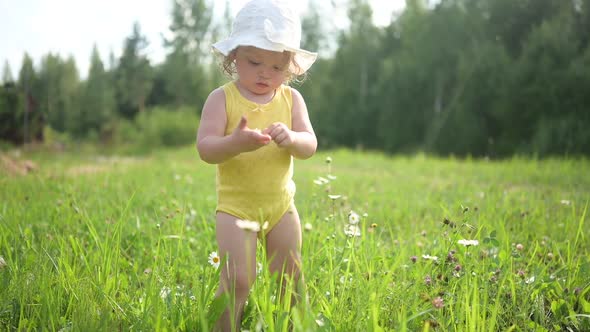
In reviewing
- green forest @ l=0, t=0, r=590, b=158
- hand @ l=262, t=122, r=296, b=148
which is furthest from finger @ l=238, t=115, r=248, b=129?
green forest @ l=0, t=0, r=590, b=158

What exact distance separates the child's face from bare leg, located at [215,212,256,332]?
568 millimetres

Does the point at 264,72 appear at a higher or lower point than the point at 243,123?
higher

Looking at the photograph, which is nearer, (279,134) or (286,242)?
(279,134)

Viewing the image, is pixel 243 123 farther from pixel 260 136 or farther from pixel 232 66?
pixel 232 66

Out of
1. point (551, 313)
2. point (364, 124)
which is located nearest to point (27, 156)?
point (551, 313)

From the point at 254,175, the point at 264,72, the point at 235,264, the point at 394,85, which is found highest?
the point at 394,85

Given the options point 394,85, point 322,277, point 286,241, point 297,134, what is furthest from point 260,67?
point 394,85

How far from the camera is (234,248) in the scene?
189 centimetres

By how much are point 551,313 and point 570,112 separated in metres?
14.2

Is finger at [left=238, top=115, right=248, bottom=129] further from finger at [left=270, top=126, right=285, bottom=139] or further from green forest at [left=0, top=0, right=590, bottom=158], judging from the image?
→ green forest at [left=0, top=0, right=590, bottom=158]

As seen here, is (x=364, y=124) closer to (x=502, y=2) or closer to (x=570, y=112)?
(x=502, y=2)

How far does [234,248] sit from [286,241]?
250 millimetres

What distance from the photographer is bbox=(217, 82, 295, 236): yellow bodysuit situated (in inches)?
78.7

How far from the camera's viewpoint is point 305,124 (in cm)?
216
